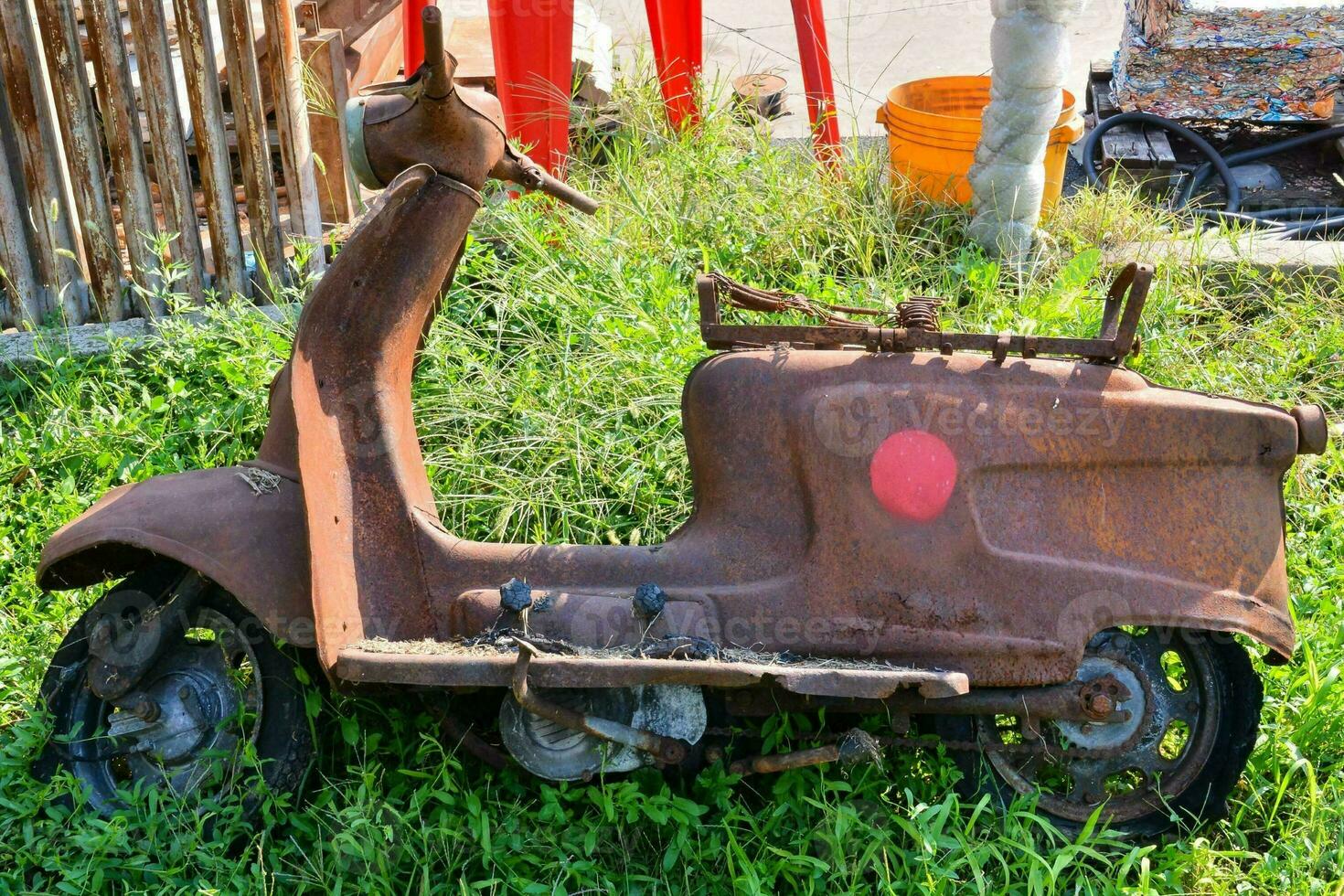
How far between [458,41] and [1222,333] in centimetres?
396

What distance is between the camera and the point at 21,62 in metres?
3.69

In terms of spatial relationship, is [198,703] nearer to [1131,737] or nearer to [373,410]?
[373,410]

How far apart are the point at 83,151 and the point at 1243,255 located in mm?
3896

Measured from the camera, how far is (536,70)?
460 cm

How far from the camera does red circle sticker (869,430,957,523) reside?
224cm

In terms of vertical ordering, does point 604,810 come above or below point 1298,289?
below

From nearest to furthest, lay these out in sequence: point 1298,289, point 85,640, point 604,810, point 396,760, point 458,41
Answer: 1. point 604,810
2. point 85,640
3. point 396,760
4. point 1298,289
5. point 458,41

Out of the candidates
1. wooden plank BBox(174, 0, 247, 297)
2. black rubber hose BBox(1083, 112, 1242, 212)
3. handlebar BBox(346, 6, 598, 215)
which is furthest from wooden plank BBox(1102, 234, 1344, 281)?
wooden plank BBox(174, 0, 247, 297)

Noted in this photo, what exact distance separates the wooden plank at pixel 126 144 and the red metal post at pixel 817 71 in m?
2.49

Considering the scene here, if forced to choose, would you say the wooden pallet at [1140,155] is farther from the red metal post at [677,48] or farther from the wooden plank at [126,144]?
the wooden plank at [126,144]

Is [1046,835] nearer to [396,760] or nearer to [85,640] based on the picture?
[396,760]

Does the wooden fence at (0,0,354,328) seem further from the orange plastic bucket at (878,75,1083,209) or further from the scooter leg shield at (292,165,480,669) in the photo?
the orange plastic bucket at (878,75,1083,209)

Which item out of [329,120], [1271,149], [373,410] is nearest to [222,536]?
[373,410]

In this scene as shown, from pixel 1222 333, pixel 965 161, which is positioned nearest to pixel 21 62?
pixel 965 161
